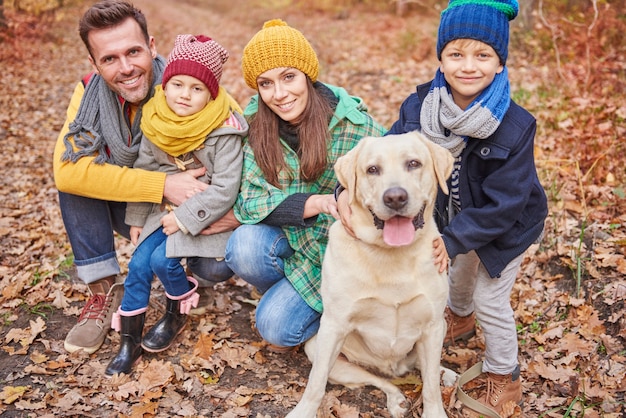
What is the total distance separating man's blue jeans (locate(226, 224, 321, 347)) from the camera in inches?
131

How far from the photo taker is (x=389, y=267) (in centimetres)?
275

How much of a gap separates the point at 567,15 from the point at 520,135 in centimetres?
717

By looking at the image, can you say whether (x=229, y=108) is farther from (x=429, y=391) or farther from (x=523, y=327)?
(x=523, y=327)

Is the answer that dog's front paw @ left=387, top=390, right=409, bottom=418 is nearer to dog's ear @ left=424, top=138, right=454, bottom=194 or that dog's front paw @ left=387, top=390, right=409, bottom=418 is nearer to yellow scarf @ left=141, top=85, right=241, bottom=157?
dog's ear @ left=424, top=138, right=454, bottom=194

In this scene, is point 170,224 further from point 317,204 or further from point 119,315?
point 317,204

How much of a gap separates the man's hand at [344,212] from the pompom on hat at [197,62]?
3.70ft

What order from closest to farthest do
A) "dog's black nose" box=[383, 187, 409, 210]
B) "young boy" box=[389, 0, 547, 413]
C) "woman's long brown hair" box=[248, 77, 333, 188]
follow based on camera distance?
1. "dog's black nose" box=[383, 187, 409, 210]
2. "young boy" box=[389, 0, 547, 413]
3. "woman's long brown hair" box=[248, 77, 333, 188]

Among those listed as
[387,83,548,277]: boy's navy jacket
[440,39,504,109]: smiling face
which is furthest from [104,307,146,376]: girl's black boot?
[440,39,504,109]: smiling face

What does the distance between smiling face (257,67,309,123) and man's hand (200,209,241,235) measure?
76 cm

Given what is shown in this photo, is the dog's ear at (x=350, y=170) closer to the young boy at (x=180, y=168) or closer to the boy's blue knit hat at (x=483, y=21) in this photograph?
the boy's blue knit hat at (x=483, y=21)

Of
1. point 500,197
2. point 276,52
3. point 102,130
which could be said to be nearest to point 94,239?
point 102,130

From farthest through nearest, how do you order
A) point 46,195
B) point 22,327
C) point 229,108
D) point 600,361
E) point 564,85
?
point 564,85, point 46,195, point 22,327, point 229,108, point 600,361

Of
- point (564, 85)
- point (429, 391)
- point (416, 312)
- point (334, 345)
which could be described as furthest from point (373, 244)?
point (564, 85)

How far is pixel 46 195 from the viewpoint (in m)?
6.10
